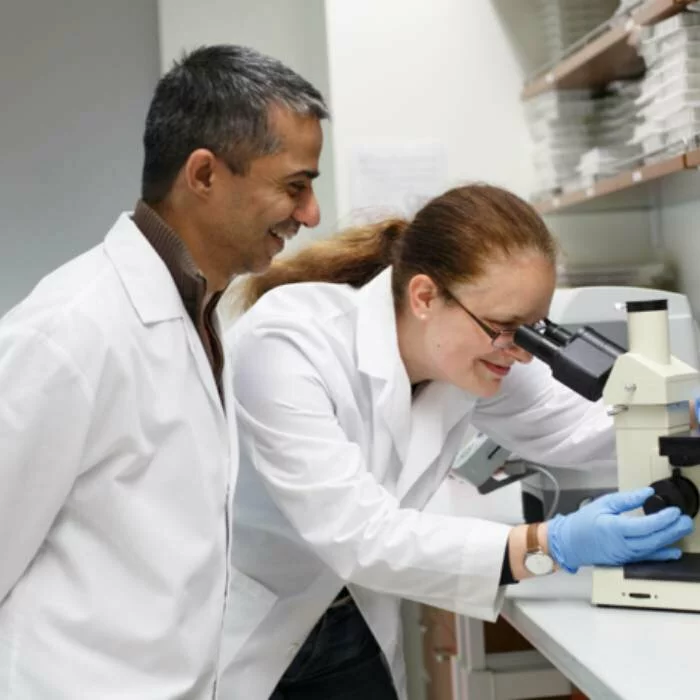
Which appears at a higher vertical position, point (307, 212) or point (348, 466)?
point (307, 212)

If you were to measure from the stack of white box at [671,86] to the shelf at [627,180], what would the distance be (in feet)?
0.12

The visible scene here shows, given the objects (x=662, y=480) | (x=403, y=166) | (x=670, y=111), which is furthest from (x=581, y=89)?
Answer: (x=662, y=480)

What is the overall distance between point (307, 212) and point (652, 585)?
662 mm

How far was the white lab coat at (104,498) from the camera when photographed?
1057mm

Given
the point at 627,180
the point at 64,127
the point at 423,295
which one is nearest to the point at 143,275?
the point at 423,295

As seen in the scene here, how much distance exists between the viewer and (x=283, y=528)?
1.57 meters

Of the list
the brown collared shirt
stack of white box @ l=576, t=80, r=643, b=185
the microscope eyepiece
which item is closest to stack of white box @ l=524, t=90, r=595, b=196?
stack of white box @ l=576, t=80, r=643, b=185

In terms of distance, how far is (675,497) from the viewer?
1327 millimetres

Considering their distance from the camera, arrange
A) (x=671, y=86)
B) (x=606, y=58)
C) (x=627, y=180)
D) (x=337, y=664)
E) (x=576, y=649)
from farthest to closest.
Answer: (x=606, y=58) < (x=627, y=180) < (x=671, y=86) < (x=337, y=664) < (x=576, y=649)

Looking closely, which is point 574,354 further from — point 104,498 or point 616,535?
point 104,498

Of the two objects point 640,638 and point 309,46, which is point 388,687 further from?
point 309,46

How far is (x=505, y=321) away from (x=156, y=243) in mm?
539

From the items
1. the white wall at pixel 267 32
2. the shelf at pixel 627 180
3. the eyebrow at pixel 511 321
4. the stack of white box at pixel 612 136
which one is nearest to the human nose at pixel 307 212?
the eyebrow at pixel 511 321

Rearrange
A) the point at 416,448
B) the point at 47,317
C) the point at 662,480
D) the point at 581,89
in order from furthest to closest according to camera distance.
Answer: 1. the point at 581,89
2. the point at 416,448
3. the point at 662,480
4. the point at 47,317
